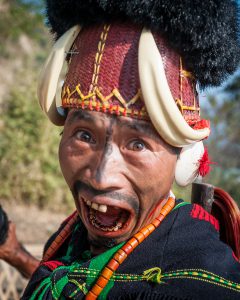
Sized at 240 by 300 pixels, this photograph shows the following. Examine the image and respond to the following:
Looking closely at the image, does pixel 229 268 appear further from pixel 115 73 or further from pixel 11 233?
pixel 11 233

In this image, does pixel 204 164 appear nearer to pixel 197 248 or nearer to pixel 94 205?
pixel 197 248

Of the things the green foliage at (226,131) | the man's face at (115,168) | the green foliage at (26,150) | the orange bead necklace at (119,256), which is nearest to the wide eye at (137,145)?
the man's face at (115,168)

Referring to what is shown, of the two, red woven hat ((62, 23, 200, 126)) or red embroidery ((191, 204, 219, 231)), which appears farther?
red embroidery ((191, 204, 219, 231))

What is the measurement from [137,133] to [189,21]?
37 centimetres

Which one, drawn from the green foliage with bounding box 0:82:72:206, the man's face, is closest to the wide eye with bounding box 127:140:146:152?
the man's face

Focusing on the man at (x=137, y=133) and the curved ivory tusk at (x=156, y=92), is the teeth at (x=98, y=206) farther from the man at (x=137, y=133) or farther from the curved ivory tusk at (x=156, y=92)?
the curved ivory tusk at (x=156, y=92)

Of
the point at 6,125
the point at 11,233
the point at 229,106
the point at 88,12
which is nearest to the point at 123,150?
the point at 88,12

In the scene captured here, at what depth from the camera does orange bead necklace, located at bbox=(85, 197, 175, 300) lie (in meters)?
1.34

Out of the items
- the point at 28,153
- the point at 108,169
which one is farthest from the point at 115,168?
the point at 28,153

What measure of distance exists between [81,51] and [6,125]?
192 inches

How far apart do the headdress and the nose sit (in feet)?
0.41

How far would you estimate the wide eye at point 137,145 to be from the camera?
1.30 meters

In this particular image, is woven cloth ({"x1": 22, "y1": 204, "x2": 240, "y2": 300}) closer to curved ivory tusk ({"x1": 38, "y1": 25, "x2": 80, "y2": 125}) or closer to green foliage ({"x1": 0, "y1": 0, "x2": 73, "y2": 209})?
curved ivory tusk ({"x1": 38, "y1": 25, "x2": 80, "y2": 125})

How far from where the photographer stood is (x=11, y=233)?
228 cm
